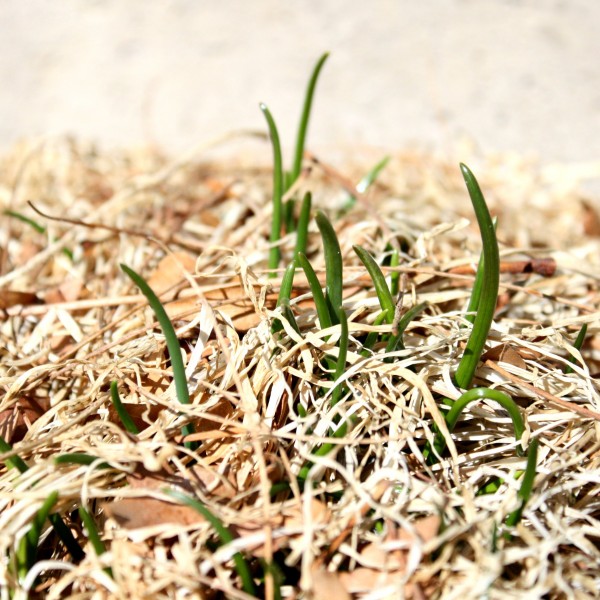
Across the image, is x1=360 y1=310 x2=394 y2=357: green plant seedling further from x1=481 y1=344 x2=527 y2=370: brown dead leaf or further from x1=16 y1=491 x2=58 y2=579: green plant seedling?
x1=16 y1=491 x2=58 y2=579: green plant seedling

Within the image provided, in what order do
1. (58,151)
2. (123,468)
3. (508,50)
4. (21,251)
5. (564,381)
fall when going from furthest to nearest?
(508,50)
(58,151)
(21,251)
(564,381)
(123,468)

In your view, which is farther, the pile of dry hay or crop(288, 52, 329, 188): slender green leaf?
crop(288, 52, 329, 188): slender green leaf

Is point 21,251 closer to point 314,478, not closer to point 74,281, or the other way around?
point 74,281

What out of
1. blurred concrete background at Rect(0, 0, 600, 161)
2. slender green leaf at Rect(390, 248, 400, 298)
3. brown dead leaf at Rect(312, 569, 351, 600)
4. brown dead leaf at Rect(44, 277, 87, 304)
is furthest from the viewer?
blurred concrete background at Rect(0, 0, 600, 161)

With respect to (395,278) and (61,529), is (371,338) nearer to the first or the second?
(395,278)

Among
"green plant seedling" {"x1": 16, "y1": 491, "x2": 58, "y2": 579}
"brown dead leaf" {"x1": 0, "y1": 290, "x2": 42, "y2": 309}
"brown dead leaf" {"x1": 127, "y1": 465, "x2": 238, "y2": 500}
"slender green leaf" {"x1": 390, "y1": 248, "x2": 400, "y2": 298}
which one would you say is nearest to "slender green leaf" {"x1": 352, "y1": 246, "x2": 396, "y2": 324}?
"slender green leaf" {"x1": 390, "y1": 248, "x2": 400, "y2": 298}

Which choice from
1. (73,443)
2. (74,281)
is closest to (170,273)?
(74,281)

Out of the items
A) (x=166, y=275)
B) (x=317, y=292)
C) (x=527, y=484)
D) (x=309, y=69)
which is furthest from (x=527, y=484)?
(x=309, y=69)

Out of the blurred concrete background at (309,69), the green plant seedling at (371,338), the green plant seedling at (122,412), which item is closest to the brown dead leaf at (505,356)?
the green plant seedling at (371,338)
